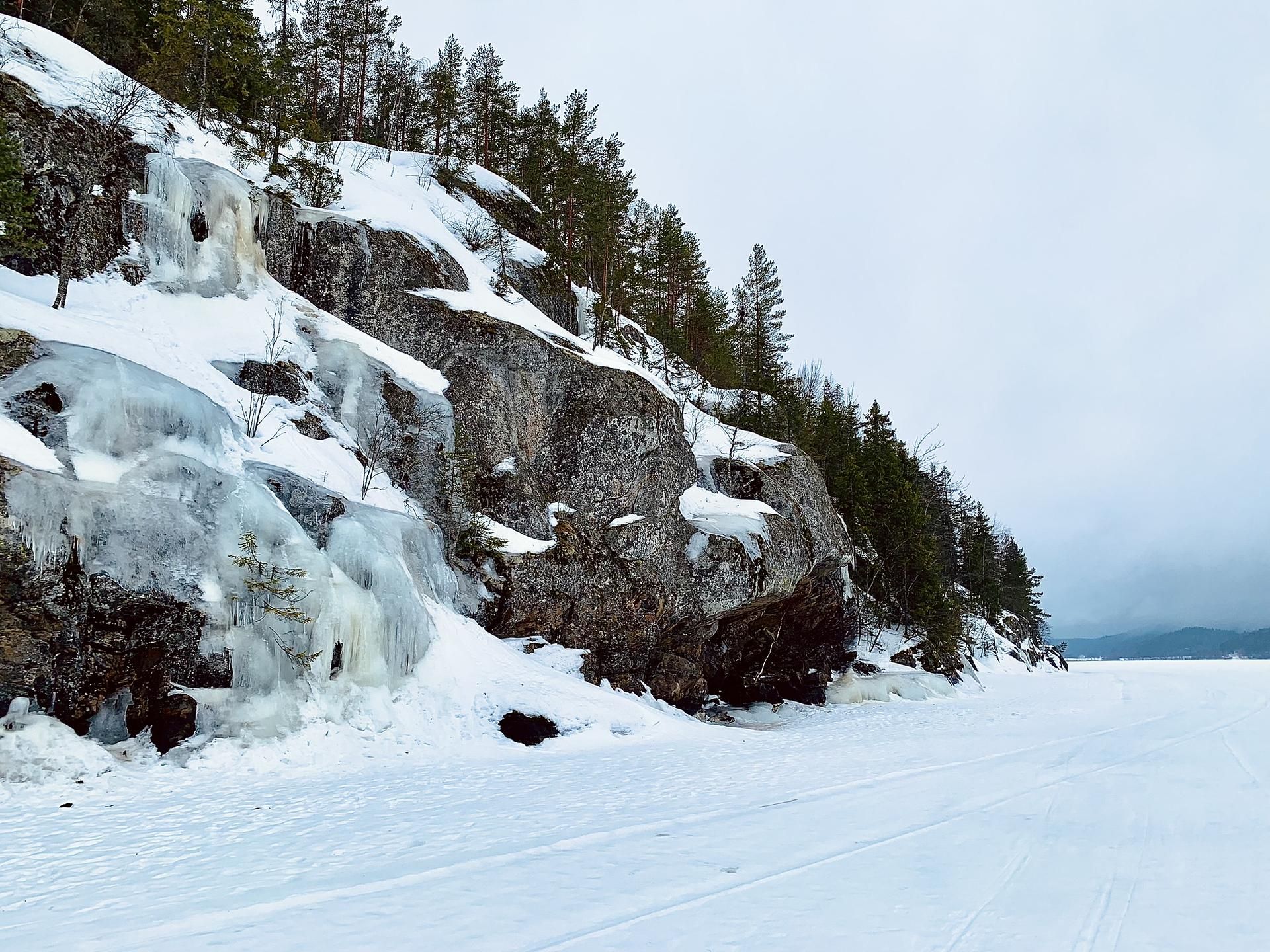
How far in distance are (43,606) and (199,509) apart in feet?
6.24

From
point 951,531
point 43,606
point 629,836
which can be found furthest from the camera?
point 951,531

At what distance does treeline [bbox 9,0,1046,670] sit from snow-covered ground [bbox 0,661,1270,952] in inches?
668

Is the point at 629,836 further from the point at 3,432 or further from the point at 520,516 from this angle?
the point at 520,516

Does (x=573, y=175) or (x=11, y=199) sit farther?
(x=573, y=175)

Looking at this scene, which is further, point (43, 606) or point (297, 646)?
point (297, 646)

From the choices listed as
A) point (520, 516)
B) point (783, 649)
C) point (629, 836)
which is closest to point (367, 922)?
point (629, 836)

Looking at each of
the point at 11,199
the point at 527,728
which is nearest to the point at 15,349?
the point at 11,199

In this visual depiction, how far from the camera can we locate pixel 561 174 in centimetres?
2667

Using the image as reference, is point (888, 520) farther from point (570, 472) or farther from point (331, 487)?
point (331, 487)

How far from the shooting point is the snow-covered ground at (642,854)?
374 centimetres

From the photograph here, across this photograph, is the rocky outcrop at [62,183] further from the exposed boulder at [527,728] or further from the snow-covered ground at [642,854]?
the exposed boulder at [527,728]

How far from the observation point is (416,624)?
10922 mm

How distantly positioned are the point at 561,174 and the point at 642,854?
85.9ft

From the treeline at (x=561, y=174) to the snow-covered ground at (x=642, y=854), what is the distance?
16974mm
